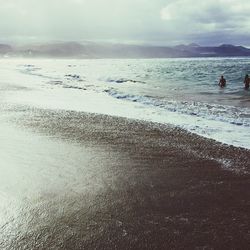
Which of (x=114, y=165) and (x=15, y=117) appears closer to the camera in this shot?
(x=114, y=165)

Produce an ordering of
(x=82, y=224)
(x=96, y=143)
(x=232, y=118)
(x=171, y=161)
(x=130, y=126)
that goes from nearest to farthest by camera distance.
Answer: (x=82, y=224) → (x=171, y=161) → (x=96, y=143) → (x=130, y=126) → (x=232, y=118)

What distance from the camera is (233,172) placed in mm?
8773

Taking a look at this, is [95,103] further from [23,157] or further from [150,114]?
[23,157]

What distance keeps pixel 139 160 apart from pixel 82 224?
3710 millimetres

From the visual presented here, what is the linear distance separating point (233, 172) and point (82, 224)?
13.6 ft

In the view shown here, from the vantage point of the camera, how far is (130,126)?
13.8 metres

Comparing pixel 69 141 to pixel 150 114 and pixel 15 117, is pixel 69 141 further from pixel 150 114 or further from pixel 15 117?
pixel 150 114

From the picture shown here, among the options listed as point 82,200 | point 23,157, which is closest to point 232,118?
point 23,157

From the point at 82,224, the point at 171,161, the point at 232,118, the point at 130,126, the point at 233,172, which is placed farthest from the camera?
the point at 232,118

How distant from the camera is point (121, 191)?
24.6ft

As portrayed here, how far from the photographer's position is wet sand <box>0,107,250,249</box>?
576cm

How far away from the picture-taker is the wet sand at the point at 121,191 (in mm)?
5758

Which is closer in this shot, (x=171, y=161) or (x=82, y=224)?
(x=82, y=224)

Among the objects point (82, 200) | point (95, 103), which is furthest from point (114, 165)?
point (95, 103)
